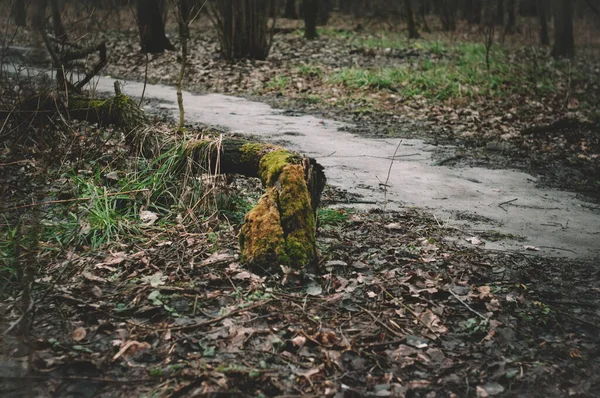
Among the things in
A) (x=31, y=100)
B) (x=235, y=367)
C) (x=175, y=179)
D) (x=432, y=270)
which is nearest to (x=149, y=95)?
(x=31, y=100)

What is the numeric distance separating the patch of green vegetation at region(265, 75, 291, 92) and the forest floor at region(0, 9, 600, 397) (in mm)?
5998

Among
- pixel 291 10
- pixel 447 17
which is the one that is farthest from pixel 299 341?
pixel 291 10

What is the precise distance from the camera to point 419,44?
55.6 feet

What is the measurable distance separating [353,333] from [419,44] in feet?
49.2

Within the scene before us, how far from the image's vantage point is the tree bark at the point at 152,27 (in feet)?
49.2

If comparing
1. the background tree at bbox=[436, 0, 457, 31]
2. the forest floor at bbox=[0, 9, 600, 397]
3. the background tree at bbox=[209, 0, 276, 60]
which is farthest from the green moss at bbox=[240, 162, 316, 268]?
the background tree at bbox=[436, 0, 457, 31]

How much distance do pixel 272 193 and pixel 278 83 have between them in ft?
26.5

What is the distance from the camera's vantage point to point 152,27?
49.8ft

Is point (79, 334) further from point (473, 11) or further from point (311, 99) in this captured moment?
point (473, 11)

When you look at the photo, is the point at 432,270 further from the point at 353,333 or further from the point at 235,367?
the point at 235,367

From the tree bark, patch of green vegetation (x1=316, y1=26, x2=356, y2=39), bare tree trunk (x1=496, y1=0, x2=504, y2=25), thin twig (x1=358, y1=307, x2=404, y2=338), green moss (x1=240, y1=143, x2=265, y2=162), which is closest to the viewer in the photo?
thin twig (x1=358, y1=307, x2=404, y2=338)

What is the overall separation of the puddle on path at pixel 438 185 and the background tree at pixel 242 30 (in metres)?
5.24

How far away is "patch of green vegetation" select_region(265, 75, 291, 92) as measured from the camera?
1155 cm

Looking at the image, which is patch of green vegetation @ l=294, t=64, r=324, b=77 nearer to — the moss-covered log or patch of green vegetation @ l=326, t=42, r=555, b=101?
patch of green vegetation @ l=326, t=42, r=555, b=101
